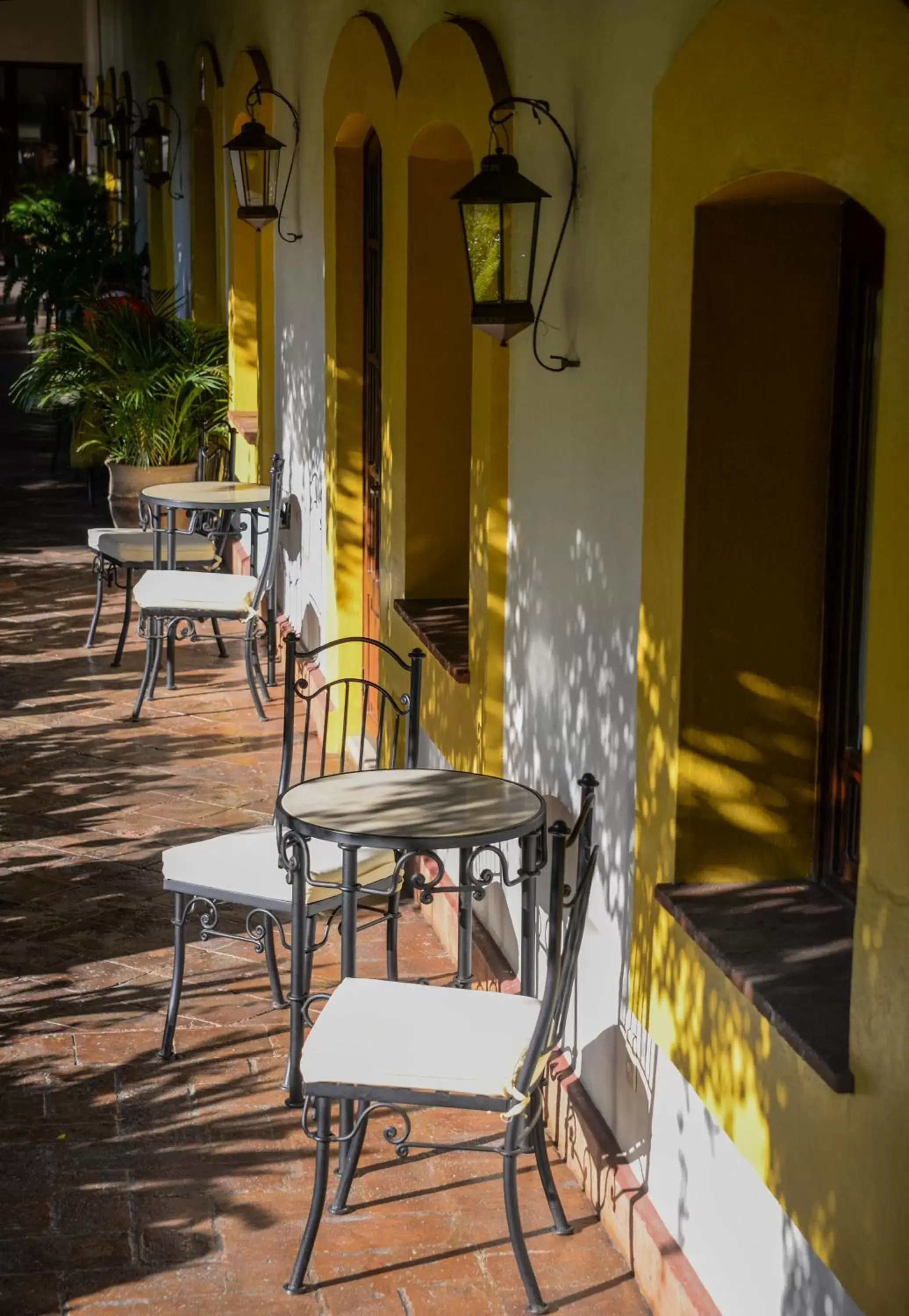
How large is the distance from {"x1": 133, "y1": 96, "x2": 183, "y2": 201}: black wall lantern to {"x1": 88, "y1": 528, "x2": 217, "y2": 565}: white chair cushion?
486cm

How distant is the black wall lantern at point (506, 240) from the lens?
167 inches

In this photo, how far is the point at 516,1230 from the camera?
12.0 feet

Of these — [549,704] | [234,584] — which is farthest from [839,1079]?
[234,584]

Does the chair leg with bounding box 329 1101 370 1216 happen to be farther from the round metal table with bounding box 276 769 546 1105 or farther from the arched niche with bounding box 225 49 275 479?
the arched niche with bounding box 225 49 275 479

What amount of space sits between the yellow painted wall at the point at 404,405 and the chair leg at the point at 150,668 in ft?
2.96

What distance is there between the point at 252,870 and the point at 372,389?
318 cm

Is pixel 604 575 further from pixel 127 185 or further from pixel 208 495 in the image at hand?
pixel 127 185

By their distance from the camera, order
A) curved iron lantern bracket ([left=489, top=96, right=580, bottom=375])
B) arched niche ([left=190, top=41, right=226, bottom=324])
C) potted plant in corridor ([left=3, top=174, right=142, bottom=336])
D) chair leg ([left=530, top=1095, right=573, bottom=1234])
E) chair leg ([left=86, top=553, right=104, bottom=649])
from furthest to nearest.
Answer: potted plant in corridor ([left=3, top=174, right=142, bottom=336]) < arched niche ([left=190, top=41, right=226, bottom=324]) < chair leg ([left=86, top=553, right=104, bottom=649]) < curved iron lantern bracket ([left=489, top=96, right=580, bottom=375]) < chair leg ([left=530, top=1095, right=573, bottom=1234])

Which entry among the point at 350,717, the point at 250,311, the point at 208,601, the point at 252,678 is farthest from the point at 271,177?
the point at 350,717

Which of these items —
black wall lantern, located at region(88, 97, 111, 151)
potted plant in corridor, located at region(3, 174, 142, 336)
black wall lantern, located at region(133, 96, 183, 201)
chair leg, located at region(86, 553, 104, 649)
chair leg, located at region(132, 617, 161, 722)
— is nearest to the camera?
chair leg, located at region(132, 617, 161, 722)

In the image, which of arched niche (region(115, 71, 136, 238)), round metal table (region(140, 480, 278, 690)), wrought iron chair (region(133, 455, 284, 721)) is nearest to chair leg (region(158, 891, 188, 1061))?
wrought iron chair (region(133, 455, 284, 721))

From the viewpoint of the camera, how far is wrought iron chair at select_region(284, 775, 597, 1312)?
355 cm

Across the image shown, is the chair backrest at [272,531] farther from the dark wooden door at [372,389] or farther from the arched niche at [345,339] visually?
the dark wooden door at [372,389]

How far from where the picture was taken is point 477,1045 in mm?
3682
